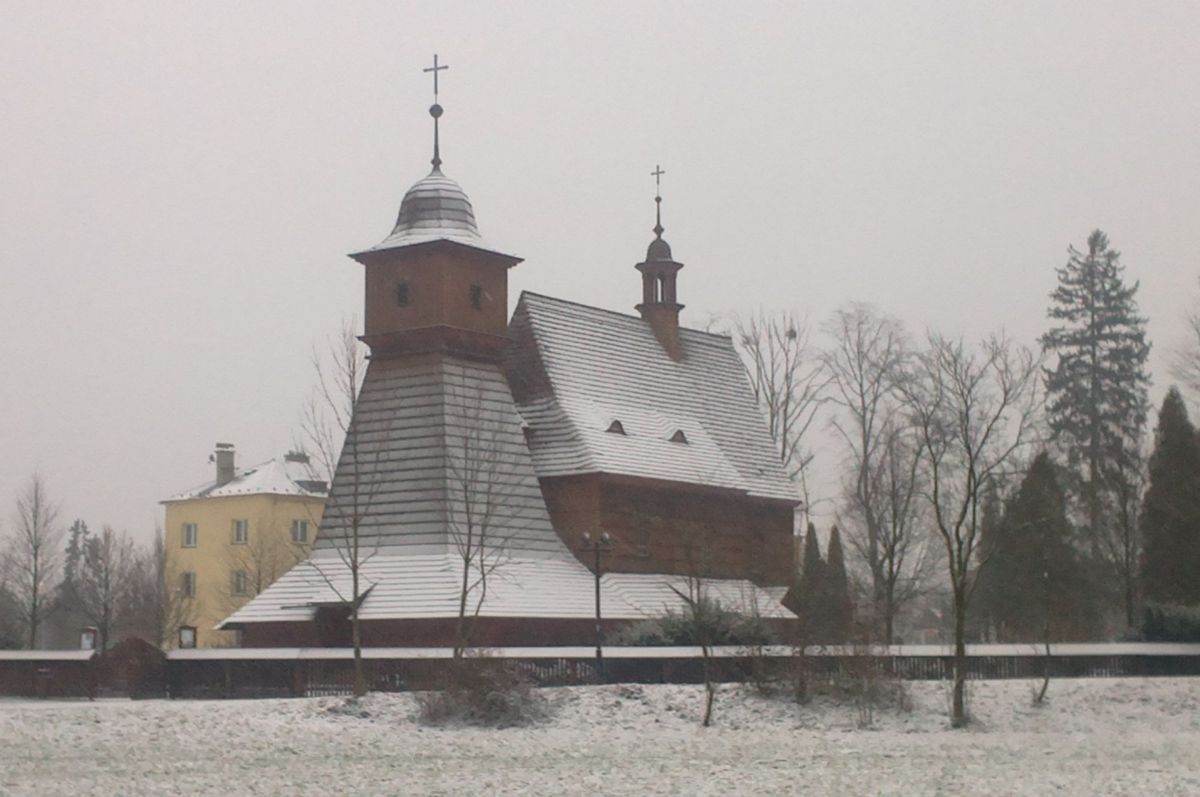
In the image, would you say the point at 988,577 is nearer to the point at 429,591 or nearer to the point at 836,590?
the point at 836,590

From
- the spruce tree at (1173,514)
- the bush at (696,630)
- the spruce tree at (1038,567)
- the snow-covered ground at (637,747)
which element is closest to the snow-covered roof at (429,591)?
the bush at (696,630)

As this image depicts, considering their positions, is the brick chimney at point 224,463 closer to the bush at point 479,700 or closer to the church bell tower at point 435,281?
the church bell tower at point 435,281

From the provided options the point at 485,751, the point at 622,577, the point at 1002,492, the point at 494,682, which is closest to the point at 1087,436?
the point at 1002,492

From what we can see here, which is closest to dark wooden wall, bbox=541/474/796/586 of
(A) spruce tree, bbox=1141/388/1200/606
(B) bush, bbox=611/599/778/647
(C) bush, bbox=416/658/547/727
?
(B) bush, bbox=611/599/778/647

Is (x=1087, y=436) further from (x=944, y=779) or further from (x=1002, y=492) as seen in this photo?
(x=944, y=779)

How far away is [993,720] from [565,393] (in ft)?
68.8

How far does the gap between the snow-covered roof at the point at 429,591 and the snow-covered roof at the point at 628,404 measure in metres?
3.99

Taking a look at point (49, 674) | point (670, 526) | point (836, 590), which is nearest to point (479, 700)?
point (49, 674)

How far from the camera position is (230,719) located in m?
29.6

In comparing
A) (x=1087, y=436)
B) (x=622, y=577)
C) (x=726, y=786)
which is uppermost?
(x=1087, y=436)

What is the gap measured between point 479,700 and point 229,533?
50.8 meters

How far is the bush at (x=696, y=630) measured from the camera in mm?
40062

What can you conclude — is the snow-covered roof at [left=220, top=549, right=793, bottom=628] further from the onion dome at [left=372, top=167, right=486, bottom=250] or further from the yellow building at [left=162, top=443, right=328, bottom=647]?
the yellow building at [left=162, top=443, right=328, bottom=647]

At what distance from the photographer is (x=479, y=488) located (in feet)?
156
